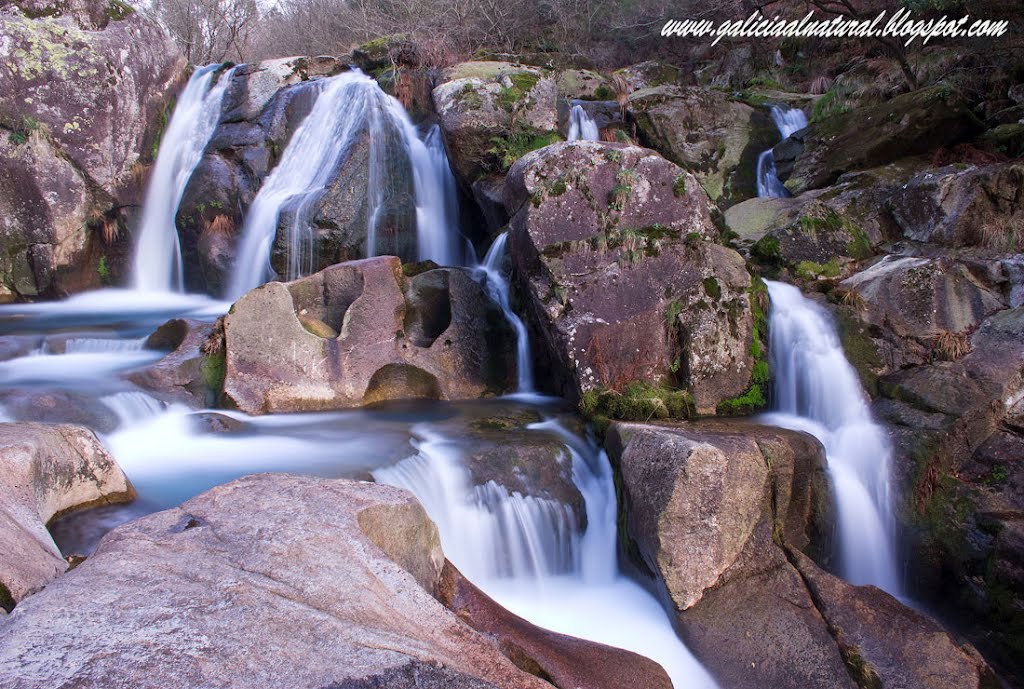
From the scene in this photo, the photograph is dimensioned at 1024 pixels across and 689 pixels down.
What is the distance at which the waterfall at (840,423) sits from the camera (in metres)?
5.29

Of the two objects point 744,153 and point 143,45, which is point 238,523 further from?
point 143,45

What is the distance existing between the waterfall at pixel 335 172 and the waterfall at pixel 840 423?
5.34 metres

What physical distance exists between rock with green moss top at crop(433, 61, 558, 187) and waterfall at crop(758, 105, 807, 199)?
362 centimetres

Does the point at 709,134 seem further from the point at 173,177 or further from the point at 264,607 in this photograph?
the point at 264,607

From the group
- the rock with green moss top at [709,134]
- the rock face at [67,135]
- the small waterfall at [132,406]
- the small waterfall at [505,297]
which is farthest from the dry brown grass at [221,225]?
the rock with green moss top at [709,134]

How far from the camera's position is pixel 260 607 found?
2.23 metres

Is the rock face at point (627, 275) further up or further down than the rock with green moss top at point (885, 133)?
further down

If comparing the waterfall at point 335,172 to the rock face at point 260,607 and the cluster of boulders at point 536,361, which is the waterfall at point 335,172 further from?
the rock face at point 260,607

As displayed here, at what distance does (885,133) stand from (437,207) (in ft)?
21.4

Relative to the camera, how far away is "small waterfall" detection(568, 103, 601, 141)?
1152 cm

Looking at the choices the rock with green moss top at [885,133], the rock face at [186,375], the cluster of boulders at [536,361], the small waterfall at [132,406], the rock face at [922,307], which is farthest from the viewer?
the rock with green moss top at [885,133]

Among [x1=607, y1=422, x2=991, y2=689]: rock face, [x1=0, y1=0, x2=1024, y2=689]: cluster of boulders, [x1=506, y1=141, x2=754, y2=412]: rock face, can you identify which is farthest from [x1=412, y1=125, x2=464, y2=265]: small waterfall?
[x1=607, y1=422, x2=991, y2=689]: rock face

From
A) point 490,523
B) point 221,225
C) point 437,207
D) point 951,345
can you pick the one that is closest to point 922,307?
point 951,345

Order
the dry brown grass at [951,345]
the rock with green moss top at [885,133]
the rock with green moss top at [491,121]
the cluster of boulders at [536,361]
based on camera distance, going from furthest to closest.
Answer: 1. the rock with green moss top at [491,121]
2. the rock with green moss top at [885,133]
3. the dry brown grass at [951,345]
4. the cluster of boulders at [536,361]
